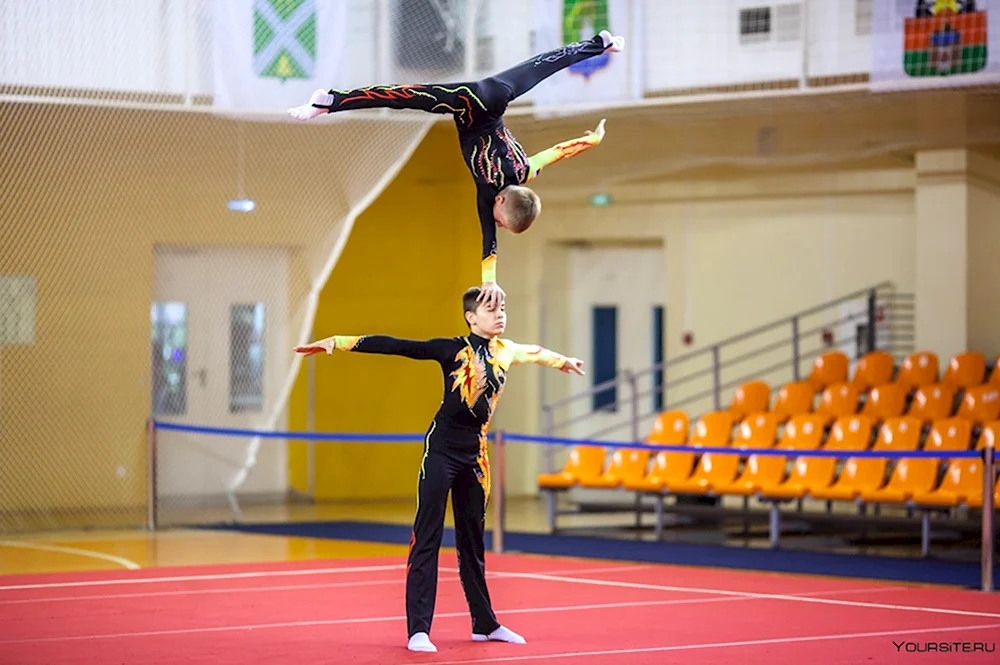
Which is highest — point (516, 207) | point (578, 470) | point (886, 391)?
point (516, 207)

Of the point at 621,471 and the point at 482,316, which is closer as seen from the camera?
the point at 482,316

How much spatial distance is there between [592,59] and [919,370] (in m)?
4.17

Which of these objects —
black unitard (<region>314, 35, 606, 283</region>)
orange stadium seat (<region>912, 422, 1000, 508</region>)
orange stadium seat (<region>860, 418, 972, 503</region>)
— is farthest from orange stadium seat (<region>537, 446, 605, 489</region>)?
black unitard (<region>314, 35, 606, 283</region>)

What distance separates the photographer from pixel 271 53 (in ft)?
38.7

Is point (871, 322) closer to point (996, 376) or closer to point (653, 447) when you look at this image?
point (996, 376)

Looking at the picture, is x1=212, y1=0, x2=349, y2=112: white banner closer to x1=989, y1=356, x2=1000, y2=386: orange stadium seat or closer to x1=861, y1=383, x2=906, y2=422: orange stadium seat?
x1=861, y1=383, x2=906, y2=422: orange stadium seat

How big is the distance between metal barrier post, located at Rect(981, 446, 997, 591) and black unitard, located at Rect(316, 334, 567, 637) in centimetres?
398

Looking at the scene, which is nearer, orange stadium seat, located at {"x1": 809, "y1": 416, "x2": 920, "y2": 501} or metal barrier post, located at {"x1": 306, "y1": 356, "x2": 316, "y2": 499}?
orange stadium seat, located at {"x1": 809, "y1": 416, "x2": 920, "y2": 501}

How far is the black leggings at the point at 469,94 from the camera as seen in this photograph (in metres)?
6.54

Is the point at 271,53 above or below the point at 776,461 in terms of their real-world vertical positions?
above

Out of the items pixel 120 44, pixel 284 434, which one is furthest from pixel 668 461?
pixel 120 44

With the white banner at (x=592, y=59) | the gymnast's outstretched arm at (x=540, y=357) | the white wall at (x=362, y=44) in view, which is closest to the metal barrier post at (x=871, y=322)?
the white wall at (x=362, y=44)

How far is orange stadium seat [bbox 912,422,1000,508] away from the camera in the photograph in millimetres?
11000

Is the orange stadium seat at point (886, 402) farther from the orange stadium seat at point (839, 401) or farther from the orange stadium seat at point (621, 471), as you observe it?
the orange stadium seat at point (621, 471)
